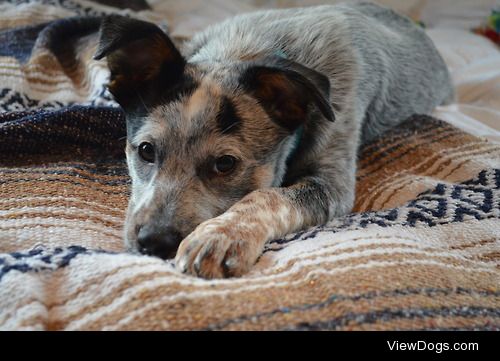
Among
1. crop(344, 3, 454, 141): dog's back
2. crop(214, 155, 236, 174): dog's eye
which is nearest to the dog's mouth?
crop(214, 155, 236, 174): dog's eye

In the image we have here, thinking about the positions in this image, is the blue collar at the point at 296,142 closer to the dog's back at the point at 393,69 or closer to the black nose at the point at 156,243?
the dog's back at the point at 393,69

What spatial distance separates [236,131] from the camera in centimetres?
167

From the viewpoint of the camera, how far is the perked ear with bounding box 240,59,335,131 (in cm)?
156

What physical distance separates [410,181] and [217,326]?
1175 millimetres

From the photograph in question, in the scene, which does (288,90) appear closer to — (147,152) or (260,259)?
(147,152)

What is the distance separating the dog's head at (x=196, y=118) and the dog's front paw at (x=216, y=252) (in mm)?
133

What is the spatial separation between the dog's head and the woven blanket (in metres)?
0.20

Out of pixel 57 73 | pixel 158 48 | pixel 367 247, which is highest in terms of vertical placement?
pixel 158 48

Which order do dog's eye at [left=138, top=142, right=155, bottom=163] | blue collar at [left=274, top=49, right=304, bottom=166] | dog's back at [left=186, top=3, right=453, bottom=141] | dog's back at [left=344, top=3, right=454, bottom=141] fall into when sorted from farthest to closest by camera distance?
dog's back at [left=344, top=3, right=454, bottom=141] < dog's back at [left=186, top=3, right=453, bottom=141] < blue collar at [left=274, top=49, right=304, bottom=166] < dog's eye at [left=138, top=142, right=155, bottom=163]

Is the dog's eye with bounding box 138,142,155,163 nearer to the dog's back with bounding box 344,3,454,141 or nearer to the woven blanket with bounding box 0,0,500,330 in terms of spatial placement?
the woven blanket with bounding box 0,0,500,330

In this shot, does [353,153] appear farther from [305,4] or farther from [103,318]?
[305,4]

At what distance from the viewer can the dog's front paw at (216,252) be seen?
1.26 meters
